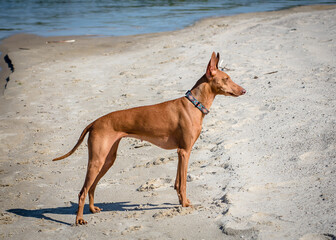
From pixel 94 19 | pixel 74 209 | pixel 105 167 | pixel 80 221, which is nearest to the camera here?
pixel 80 221

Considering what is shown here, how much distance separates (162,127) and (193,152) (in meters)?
1.87

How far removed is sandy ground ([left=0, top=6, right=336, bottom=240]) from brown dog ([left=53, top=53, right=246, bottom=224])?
509 millimetres

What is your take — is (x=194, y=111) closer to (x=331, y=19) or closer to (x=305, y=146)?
(x=305, y=146)

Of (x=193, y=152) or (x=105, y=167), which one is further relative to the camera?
(x=193, y=152)

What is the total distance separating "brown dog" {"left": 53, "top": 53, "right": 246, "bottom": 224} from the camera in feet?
15.3

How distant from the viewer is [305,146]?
19.9 feet

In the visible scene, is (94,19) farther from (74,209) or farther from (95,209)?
(95,209)

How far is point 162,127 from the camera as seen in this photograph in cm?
484

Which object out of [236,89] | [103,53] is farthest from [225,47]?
[236,89]

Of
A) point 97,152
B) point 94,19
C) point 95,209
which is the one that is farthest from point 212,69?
point 94,19

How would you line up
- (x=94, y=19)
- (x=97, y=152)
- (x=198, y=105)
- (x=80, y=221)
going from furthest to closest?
1. (x=94, y=19)
2. (x=198, y=105)
3. (x=80, y=221)
4. (x=97, y=152)

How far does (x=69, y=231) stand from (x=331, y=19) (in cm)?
1422

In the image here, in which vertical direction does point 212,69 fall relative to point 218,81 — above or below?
above

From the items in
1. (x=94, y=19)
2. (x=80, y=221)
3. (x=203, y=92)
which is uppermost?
(x=203, y=92)
